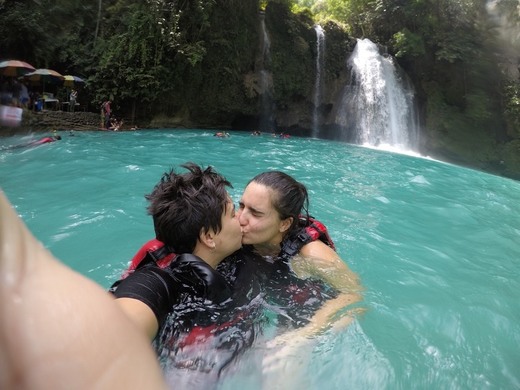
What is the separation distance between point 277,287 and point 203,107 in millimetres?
17302

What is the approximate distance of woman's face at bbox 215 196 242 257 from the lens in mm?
2211

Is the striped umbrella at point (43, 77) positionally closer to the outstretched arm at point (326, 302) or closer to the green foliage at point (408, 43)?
the outstretched arm at point (326, 302)

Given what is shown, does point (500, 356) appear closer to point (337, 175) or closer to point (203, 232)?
point (203, 232)

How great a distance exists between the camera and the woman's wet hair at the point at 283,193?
281 centimetres

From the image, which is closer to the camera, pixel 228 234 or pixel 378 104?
pixel 228 234

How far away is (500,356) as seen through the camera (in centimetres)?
301

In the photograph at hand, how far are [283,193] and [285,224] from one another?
262 millimetres

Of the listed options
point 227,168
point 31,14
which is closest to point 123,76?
point 31,14

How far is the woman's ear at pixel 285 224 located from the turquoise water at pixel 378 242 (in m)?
0.83

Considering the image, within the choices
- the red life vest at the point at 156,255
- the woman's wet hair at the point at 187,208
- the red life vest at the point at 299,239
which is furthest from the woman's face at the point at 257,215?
the red life vest at the point at 156,255

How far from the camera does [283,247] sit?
114 inches

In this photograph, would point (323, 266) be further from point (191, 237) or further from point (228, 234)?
point (191, 237)

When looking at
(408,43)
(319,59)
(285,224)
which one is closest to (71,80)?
(319,59)

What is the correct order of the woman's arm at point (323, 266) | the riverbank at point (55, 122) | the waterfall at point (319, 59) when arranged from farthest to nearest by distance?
the waterfall at point (319, 59) < the riverbank at point (55, 122) < the woman's arm at point (323, 266)
